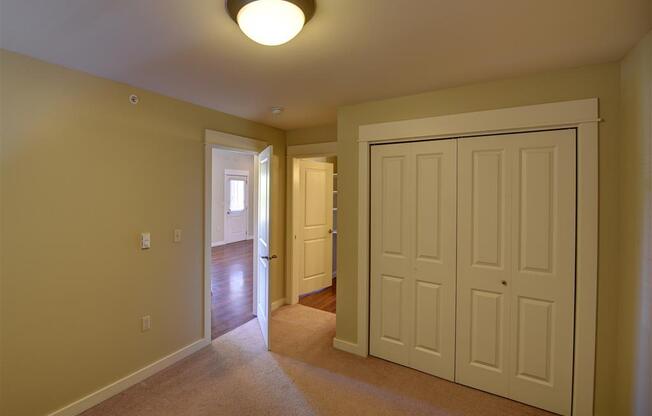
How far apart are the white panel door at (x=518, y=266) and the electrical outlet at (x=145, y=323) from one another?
2492 mm

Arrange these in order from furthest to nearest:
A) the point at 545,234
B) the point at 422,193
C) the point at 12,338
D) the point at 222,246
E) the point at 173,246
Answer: the point at 222,246
the point at 173,246
the point at 422,193
the point at 545,234
the point at 12,338

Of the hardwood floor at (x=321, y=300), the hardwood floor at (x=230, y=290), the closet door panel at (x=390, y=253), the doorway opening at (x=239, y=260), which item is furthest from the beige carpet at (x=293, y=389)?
the hardwood floor at (x=321, y=300)

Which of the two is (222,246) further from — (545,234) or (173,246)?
(545,234)

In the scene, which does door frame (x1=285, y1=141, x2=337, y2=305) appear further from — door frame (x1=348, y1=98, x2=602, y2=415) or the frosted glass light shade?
the frosted glass light shade

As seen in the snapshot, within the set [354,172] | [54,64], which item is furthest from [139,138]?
[354,172]

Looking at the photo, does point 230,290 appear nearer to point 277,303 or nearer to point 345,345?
point 277,303

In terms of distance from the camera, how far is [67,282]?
6.73ft

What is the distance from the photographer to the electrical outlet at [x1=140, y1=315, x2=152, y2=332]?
2486mm

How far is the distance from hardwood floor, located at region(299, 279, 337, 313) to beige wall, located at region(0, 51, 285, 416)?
5.32 feet

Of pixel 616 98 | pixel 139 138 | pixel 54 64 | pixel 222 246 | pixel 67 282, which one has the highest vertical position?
pixel 54 64

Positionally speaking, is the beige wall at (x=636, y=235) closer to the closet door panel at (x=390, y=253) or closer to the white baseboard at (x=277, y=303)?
the closet door panel at (x=390, y=253)

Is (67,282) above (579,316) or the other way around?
above

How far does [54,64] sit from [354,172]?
2234mm

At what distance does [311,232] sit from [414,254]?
6.97 ft
